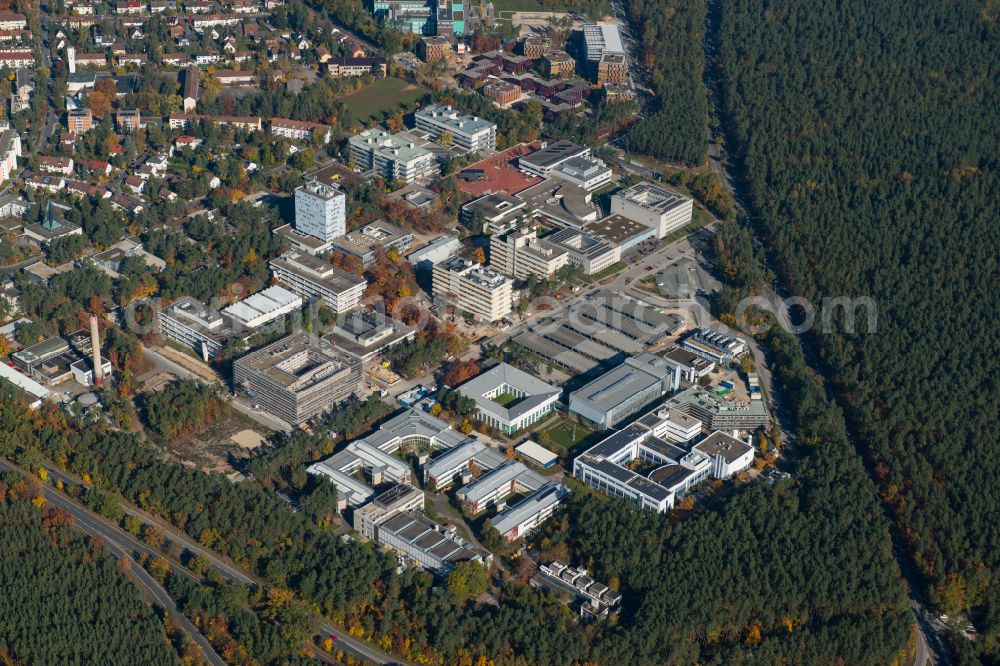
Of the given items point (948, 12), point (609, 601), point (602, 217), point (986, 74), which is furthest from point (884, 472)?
point (948, 12)

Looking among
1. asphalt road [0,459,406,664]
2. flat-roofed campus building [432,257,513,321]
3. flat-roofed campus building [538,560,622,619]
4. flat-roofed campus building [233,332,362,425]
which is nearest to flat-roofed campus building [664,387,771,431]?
flat-roofed campus building [432,257,513,321]

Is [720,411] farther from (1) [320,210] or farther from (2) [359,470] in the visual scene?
(1) [320,210]

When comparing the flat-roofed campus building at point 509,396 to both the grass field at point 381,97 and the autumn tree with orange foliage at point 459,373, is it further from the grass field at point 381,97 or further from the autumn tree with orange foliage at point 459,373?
the grass field at point 381,97

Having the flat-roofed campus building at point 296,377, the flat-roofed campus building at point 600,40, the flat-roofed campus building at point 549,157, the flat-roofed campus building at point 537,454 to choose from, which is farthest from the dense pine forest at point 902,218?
the flat-roofed campus building at point 296,377

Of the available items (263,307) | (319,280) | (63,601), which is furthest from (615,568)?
(319,280)

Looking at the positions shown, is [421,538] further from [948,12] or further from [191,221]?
[948,12]

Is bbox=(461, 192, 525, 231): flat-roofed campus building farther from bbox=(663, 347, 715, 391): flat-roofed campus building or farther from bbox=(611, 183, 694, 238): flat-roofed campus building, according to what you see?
bbox=(663, 347, 715, 391): flat-roofed campus building
